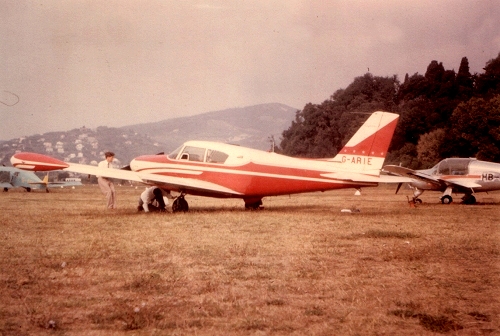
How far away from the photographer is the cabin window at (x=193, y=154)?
1497 centimetres

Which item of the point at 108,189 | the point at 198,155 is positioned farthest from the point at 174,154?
the point at 108,189

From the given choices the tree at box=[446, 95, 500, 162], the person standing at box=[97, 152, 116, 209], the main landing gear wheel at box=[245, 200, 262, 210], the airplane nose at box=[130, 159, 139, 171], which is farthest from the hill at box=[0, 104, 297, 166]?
the main landing gear wheel at box=[245, 200, 262, 210]

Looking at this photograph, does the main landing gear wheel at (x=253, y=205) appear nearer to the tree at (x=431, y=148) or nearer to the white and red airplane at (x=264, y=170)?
the white and red airplane at (x=264, y=170)

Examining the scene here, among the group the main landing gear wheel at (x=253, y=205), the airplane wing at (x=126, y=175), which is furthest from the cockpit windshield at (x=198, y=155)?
the main landing gear wheel at (x=253, y=205)

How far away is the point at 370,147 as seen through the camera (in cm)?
1384

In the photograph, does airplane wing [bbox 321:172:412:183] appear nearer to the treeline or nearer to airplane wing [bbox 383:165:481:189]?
airplane wing [bbox 383:165:481:189]

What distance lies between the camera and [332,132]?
252 ft

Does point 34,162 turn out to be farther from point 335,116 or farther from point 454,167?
point 335,116

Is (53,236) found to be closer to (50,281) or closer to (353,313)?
(50,281)

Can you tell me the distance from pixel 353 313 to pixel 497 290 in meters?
1.85

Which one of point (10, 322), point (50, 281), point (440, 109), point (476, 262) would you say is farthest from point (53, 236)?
point (440, 109)

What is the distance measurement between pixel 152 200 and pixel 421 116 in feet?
168

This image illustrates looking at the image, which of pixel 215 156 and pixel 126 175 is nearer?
pixel 126 175

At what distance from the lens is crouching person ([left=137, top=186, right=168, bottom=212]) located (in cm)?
1457
